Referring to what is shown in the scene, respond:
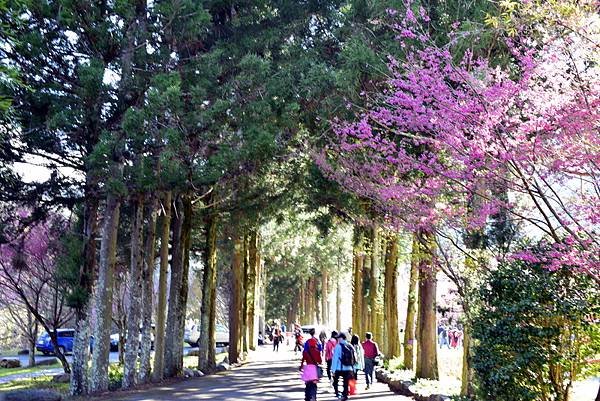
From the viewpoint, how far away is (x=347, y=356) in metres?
15.4

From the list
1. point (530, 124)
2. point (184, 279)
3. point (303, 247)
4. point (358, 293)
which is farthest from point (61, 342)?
point (530, 124)

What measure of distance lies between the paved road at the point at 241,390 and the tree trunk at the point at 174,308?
82 cm

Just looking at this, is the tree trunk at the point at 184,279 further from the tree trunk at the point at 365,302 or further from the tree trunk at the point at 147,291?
the tree trunk at the point at 365,302

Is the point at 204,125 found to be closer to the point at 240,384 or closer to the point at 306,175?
the point at 306,175

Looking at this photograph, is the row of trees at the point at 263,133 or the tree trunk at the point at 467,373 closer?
the row of trees at the point at 263,133

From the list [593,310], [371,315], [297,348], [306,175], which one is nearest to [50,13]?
[306,175]

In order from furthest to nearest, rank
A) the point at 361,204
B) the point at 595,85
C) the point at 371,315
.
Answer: the point at 371,315 → the point at 361,204 → the point at 595,85

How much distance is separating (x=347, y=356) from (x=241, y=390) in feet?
16.7

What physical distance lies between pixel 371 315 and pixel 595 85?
2025cm

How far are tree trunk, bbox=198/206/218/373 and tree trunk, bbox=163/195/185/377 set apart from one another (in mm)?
1997

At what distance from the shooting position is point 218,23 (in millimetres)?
21328

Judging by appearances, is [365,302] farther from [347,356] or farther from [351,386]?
[347,356]

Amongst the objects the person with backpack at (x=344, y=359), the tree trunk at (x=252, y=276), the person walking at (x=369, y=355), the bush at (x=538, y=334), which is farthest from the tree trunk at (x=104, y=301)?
the tree trunk at (x=252, y=276)

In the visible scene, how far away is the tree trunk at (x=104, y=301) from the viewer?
1728cm
